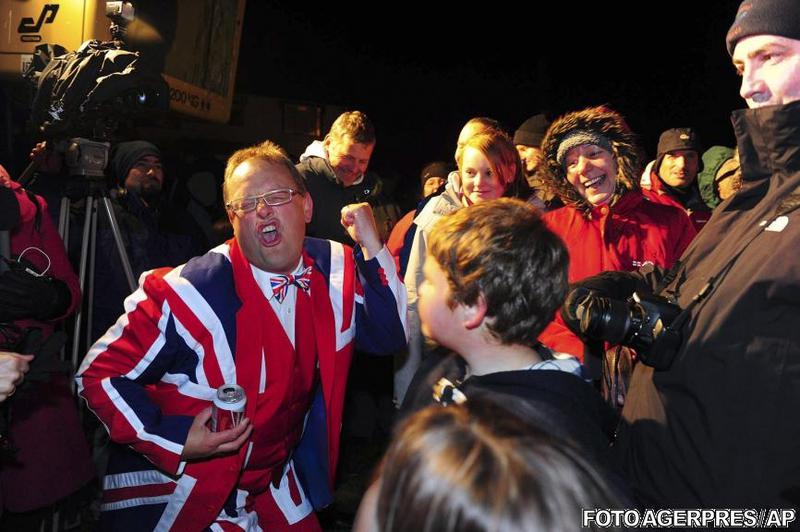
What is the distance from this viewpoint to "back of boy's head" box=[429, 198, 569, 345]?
175 centimetres

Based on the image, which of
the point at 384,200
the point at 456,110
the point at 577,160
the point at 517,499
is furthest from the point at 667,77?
the point at 517,499

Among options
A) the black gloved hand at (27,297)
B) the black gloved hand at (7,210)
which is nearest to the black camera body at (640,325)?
the black gloved hand at (27,297)

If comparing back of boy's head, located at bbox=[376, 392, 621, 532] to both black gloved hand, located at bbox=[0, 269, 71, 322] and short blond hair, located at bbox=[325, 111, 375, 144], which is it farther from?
short blond hair, located at bbox=[325, 111, 375, 144]

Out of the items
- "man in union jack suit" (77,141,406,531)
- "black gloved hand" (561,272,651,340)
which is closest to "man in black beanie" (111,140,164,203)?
"man in union jack suit" (77,141,406,531)

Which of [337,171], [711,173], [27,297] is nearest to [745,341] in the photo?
[27,297]

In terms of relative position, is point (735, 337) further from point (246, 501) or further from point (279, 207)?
point (246, 501)

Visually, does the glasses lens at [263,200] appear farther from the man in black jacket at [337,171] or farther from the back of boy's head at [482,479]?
the man in black jacket at [337,171]

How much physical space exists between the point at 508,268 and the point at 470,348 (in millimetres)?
244

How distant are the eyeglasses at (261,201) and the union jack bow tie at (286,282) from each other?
27cm

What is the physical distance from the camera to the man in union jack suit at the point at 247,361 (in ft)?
7.09

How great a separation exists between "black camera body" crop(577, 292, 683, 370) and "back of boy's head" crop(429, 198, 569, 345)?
0.35 feet

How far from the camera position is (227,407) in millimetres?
2021

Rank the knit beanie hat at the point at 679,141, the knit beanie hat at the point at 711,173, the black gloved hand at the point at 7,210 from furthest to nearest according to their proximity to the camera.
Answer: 1. the knit beanie hat at the point at 711,173
2. the knit beanie hat at the point at 679,141
3. the black gloved hand at the point at 7,210

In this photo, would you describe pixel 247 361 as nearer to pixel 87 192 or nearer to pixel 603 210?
pixel 603 210
